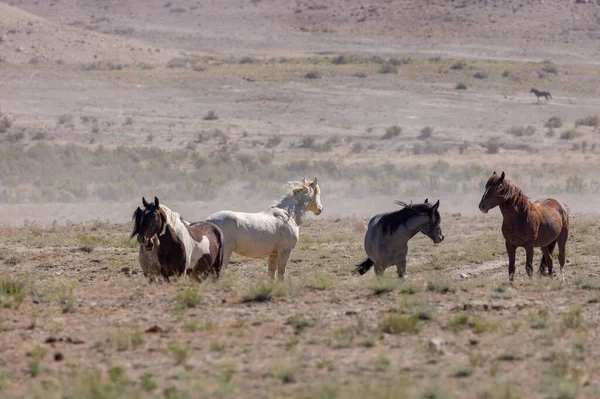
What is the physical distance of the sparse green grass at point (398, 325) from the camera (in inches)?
391

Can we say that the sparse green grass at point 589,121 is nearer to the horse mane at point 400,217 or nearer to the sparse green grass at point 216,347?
the horse mane at point 400,217

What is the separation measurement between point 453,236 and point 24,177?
17424 millimetres

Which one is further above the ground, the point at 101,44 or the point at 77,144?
the point at 101,44

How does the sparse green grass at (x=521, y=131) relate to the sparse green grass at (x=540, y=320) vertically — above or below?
above

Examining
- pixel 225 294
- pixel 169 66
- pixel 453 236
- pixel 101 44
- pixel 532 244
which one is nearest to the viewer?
pixel 225 294

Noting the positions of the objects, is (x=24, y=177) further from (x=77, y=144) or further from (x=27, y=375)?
(x=27, y=375)

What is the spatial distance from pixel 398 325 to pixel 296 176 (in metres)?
14.6

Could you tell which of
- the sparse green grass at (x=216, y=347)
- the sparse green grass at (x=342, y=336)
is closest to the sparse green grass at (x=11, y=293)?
the sparse green grass at (x=216, y=347)

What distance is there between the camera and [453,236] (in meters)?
22.2

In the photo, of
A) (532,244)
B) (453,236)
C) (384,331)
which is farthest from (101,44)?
(384,331)

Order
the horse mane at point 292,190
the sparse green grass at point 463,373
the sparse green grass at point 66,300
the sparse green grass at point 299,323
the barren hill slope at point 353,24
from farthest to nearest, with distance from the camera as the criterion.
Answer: the barren hill slope at point 353,24 < the horse mane at point 292,190 < the sparse green grass at point 66,300 < the sparse green grass at point 299,323 < the sparse green grass at point 463,373

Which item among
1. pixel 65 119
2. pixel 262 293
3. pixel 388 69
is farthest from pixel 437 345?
pixel 388 69

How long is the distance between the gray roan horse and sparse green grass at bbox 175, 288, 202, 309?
3878mm

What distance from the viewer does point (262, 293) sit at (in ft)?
38.0
